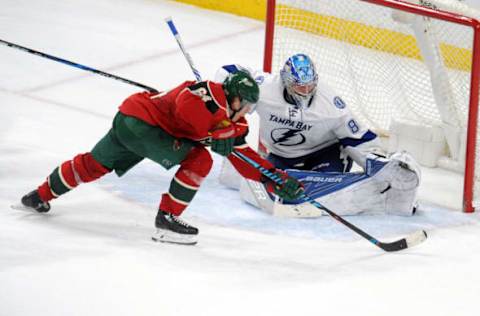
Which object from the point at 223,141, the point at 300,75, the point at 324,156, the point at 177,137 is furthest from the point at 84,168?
the point at 324,156

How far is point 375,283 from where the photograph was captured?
14.4 ft

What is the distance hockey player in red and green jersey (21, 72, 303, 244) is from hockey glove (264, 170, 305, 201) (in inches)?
9.9

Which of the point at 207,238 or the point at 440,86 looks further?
the point at 440,86

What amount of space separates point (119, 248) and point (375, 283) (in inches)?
37.2

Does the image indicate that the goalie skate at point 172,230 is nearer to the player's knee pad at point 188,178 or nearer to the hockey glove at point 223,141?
the player's knee pad at point 188,178

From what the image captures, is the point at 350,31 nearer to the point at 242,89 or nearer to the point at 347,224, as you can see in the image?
the point at 347,224

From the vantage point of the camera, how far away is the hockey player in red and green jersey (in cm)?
445

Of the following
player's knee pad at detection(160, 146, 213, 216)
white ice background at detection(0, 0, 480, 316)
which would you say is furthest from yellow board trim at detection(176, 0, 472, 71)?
player's knee pad at detection(160, 146, 213, 216)

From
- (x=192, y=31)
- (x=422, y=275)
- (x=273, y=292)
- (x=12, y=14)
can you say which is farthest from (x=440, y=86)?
(x=12, y=14)

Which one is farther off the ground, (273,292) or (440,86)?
(440,86)

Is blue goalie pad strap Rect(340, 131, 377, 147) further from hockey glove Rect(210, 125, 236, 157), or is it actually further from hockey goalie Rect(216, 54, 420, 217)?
hockey glove Rect(210, 125, 236, 157)

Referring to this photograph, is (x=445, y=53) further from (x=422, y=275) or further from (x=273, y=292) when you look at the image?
(x=273, y=292)

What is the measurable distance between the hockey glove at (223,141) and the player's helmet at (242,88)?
13cm

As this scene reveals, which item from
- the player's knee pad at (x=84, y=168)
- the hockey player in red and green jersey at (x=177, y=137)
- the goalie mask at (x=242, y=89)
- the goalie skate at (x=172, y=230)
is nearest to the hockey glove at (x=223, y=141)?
the hockey player in red and green jersey at (x=177, y=137)
